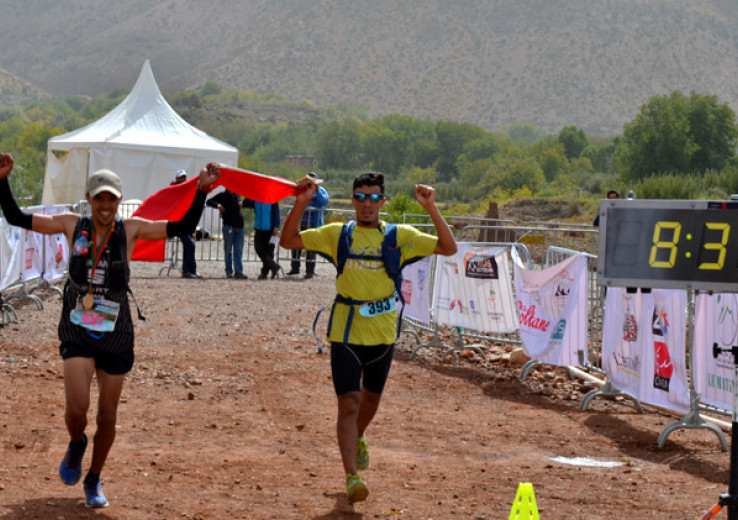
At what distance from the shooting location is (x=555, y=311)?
38.3 feet

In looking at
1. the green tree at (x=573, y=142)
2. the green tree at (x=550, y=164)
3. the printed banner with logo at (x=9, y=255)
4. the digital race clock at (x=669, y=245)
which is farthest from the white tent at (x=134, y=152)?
the green tree at (x=573, y=142)

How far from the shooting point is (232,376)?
11.8m

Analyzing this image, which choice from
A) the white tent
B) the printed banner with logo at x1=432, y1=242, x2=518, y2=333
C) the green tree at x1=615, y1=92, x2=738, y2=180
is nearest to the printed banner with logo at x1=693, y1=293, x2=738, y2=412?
the printed banner with logo at x1=432, y1=242, x2=518, y2=333

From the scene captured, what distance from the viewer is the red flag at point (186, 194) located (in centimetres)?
809

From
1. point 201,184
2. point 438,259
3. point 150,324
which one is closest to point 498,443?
point 201,184

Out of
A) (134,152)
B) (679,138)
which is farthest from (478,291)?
(679,138)

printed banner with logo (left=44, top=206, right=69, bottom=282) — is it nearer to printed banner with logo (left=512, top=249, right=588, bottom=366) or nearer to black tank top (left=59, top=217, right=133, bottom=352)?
printed banner with logo (left=512, top=249, right=588, bottom=366)

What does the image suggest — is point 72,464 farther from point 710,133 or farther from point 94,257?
point 710,133

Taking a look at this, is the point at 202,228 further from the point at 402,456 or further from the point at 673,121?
the point at 673,121

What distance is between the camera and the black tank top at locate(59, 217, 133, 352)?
6367 mm

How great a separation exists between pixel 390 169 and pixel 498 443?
140 metres

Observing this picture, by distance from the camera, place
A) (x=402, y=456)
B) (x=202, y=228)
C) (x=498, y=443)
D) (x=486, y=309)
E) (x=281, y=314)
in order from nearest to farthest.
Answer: (x=402, y=456), (x=498, y=443), (x=486, y=309), (x=281, y=314), (x=202, y=228)

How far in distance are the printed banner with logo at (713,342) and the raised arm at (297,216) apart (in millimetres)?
3502

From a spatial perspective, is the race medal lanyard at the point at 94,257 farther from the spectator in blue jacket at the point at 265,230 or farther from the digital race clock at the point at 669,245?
the spectator in blue jacket at the point at 265,230
